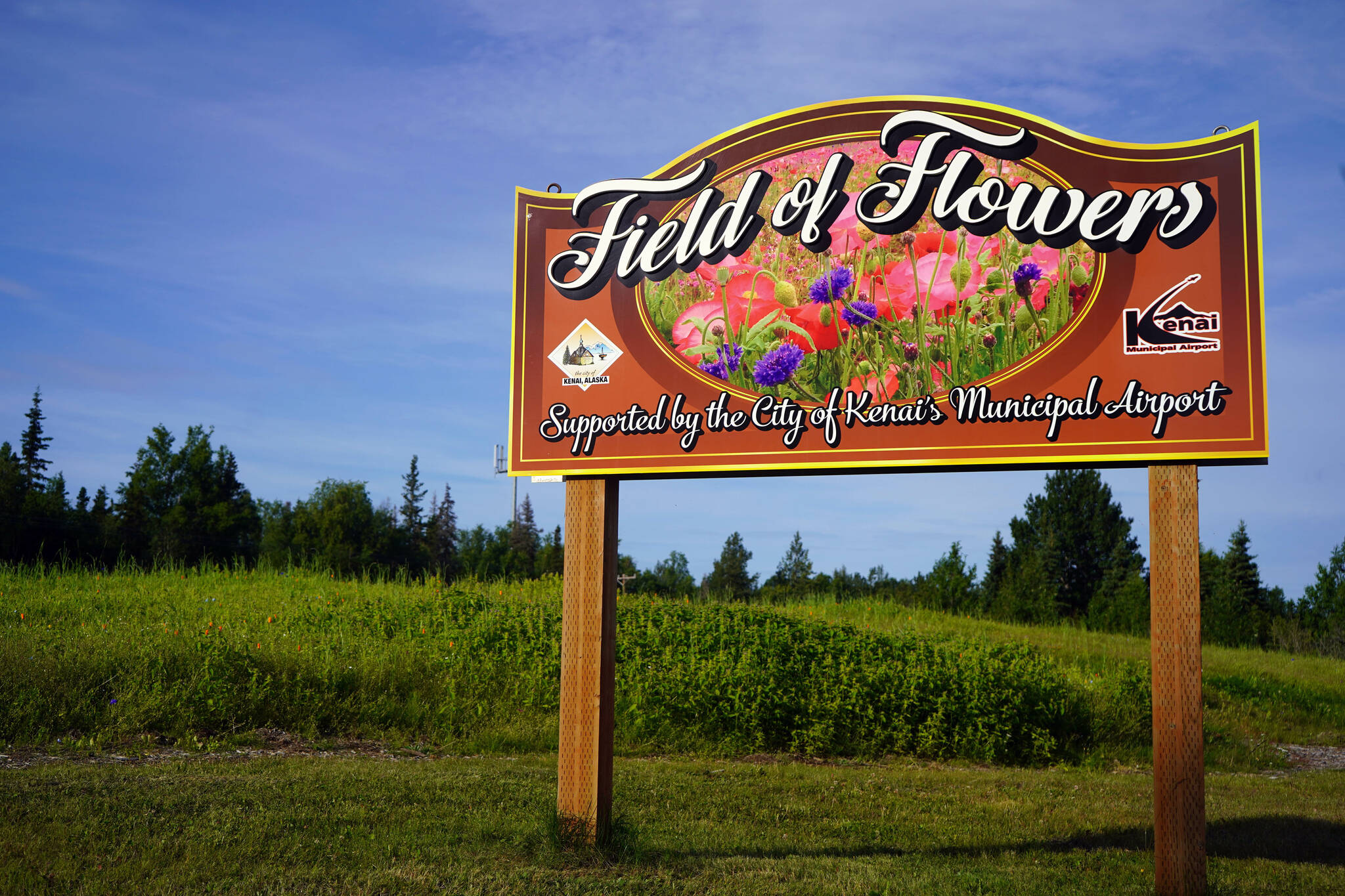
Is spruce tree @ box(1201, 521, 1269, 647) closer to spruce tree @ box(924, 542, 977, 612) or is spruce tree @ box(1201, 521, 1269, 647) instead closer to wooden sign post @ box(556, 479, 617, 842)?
spruce tree @ box(924, 542, 977, 612)

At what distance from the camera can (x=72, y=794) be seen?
698 centimetres

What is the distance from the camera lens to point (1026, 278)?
6.01 m

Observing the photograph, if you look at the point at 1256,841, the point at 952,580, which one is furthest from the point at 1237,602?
the point at 1256,841

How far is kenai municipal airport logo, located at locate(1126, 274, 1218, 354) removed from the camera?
561cm

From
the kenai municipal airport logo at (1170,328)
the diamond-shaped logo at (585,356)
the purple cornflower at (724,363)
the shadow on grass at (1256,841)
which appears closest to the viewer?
the kenai municipal airport logo at (1170,328)

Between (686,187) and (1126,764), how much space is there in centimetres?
907

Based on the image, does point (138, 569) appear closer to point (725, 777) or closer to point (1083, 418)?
point (725, 777)

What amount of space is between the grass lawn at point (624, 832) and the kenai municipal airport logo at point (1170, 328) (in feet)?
10.5

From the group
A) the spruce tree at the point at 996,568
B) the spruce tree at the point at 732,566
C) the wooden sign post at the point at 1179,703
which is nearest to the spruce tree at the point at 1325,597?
the spruce tree at the point at 996,568

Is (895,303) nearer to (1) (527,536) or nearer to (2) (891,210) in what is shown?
(2) (891,210)

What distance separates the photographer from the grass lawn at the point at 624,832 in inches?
225

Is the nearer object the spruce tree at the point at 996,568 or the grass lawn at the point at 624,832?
the grass lawn at the point at 624,832

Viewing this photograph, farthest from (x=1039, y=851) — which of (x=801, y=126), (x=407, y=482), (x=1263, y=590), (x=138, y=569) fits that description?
(x=407, y=482)

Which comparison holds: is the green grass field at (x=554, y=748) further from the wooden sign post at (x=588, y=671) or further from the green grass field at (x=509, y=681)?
the wooden sign post at (x=588, y=671)
